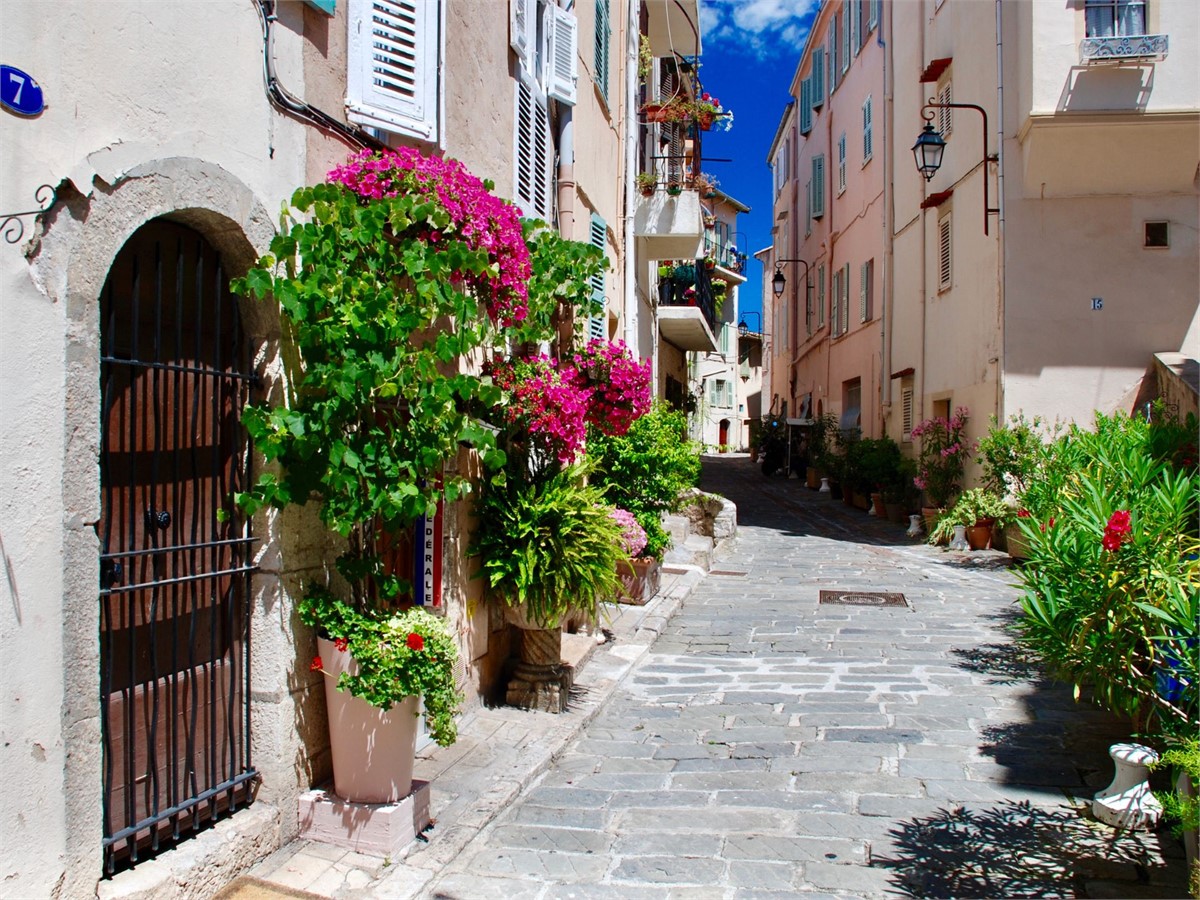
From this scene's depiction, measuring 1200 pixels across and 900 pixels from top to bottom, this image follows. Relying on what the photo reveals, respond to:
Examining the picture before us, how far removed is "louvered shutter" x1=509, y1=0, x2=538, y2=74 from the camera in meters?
7.90

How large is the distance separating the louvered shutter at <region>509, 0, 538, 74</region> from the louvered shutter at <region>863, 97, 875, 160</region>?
50.1 feet

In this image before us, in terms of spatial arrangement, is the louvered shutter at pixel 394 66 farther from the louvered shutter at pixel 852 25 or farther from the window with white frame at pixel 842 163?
the window with white frame at pixel 842 163

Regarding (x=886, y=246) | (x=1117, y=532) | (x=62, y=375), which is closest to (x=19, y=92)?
(x=62, y=375)

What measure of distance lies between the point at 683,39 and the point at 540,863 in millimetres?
17743

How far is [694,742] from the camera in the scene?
643 centimetres

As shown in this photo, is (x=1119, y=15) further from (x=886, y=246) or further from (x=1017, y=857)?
(x=1017, y=857)

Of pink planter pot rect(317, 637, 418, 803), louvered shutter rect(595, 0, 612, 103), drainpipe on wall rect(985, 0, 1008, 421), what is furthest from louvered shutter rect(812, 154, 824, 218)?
pink planter pot rect(317, 637, 418, 803)

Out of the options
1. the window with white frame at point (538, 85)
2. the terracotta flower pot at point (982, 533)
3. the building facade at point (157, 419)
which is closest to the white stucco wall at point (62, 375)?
the building facade at point (157, 419)

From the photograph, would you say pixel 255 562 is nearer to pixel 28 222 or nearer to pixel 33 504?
pixel 33 504

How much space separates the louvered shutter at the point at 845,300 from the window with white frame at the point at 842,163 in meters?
2.25

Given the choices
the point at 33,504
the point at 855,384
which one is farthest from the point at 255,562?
the point at 855,384

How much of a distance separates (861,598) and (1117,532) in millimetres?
6743

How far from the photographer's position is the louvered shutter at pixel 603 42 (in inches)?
479

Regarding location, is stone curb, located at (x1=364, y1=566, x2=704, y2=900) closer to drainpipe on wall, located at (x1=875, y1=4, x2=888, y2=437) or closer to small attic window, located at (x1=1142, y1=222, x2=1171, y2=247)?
small attic window, located at (x1=1142, y1=222, x2=1171, y2=247)
